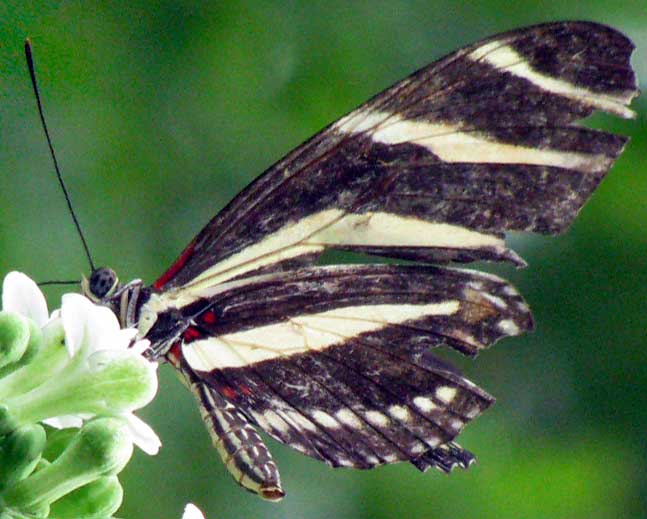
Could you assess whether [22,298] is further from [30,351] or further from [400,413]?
[400,413]

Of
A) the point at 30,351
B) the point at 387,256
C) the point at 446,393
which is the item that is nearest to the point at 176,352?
the point at 387,256

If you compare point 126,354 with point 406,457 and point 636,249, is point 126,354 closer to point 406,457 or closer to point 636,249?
point 406,457

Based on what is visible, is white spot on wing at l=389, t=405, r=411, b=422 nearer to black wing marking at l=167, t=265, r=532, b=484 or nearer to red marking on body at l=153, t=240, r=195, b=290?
black wing marking at l=167, t=265, r=532, b=484

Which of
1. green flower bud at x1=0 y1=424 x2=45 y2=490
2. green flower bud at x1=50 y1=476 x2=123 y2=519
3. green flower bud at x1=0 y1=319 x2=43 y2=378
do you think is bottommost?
green flower bud at x1=0 y1=424 x2=45 y2=490

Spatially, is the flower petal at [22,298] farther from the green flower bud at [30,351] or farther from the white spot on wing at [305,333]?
the white spot on wing at [305,333]

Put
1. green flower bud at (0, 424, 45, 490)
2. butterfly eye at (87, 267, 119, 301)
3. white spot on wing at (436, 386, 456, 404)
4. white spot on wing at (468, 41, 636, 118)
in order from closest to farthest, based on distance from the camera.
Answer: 1. green flower bud at (0, 424, 45, 490)
2. white spot on wing at (468, 41, 636, 118)
3. butterfly eye at (87, 267, 119, 301)
4. white spot on wing at (436, 386, 456, 404)

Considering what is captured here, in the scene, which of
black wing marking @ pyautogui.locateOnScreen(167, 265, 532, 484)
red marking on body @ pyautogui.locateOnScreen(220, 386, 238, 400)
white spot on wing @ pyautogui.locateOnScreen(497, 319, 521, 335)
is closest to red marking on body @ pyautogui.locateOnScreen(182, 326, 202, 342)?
black wing marking @ pyautogui.locateOnScreen(167, 265, 532, 484)
